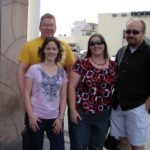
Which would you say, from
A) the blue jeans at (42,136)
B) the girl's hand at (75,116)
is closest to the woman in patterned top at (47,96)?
the blue jeans at (42,136)

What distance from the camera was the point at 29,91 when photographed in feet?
11.4

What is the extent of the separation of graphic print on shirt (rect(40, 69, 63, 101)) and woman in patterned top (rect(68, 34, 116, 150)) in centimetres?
15

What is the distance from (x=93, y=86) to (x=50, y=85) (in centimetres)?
44

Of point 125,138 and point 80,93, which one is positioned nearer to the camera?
point 80,93

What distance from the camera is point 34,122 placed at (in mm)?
3443

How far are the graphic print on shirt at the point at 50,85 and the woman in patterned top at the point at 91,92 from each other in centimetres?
15

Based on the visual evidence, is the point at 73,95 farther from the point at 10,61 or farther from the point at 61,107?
the point at 10,61

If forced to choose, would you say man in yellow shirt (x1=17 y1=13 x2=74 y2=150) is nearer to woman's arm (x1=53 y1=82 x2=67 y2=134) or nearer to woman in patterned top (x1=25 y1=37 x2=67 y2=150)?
woman in patterned top (x1=25 y1=37 x2=67 y2=150)

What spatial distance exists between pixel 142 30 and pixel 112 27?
34340mm

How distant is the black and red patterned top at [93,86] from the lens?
11.5ft

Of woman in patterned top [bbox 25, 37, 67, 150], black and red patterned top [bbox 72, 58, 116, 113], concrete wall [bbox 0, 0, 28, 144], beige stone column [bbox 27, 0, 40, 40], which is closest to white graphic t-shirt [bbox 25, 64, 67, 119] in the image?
woman in patterned top [bbox 25, 37, 67, 150]

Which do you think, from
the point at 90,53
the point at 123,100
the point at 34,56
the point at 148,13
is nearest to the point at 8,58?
the point at 34,56

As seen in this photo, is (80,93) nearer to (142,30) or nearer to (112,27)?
(142,30)

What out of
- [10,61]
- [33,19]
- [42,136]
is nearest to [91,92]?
[42,136]
